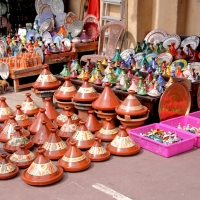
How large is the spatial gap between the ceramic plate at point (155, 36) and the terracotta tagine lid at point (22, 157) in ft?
12.5

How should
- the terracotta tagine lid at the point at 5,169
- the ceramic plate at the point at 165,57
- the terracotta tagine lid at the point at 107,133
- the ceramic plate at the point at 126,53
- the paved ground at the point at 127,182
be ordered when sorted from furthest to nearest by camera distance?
the ceramic plate at the point at 126,53
the ceramic plate at the point at 165,57
the terracotta tagine lid at the point at 107,133
the terracotta tagine lid at the point at 5,169
the paved ground at the point at 127,182

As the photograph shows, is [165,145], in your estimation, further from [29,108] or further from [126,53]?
[126,53]

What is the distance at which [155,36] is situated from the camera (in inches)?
282

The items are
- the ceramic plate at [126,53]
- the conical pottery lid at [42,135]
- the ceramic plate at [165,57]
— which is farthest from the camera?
the ceramic plate at [126,53]

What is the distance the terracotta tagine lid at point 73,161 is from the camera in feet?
12.6

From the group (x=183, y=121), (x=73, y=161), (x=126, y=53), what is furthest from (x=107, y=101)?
(x=126, y=53)

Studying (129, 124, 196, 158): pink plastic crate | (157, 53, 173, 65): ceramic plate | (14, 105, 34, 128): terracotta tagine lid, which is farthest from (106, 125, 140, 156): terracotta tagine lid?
(157, 53, 173, 65): ceramic plate

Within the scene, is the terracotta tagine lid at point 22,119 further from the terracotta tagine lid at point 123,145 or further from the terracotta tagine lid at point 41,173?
the terracotta tagine lid at point 41,173

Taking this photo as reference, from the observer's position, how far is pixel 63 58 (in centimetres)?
755

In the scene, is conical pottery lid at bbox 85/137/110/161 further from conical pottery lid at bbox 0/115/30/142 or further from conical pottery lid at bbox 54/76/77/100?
conical pottery lid at bbox 54/76/77/100

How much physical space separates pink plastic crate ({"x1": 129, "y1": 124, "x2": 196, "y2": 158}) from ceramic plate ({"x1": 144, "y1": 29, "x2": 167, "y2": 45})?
9.03ft

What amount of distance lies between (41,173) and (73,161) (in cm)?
38

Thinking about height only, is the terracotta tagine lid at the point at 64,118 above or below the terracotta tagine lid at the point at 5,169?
above

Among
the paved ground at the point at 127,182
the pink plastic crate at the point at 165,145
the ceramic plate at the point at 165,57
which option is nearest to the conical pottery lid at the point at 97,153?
the paved ground at the point at 127,182
